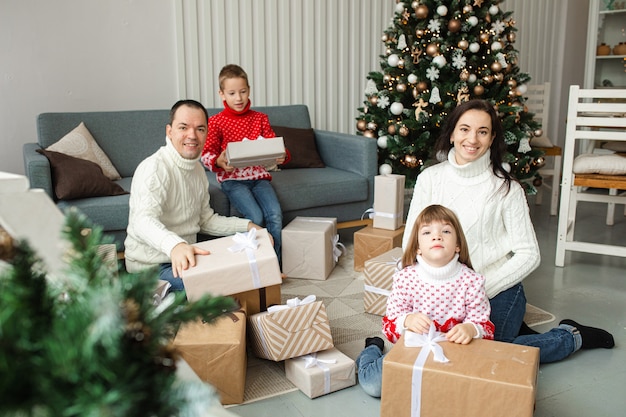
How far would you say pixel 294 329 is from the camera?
1915mm

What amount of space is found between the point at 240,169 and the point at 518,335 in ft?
5.46

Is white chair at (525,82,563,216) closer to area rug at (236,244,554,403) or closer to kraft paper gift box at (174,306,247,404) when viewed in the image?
area rug at (236,244,554,403)

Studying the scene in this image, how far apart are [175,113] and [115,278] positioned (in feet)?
6.14

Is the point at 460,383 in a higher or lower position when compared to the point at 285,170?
lower

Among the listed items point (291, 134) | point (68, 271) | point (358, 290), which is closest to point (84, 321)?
point (68, 271)

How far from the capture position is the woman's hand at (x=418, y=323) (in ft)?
5.24

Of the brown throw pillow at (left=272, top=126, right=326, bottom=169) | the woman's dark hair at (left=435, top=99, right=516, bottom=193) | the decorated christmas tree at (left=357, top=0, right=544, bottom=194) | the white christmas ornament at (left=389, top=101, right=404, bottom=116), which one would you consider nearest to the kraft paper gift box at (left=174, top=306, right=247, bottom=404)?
the woman's dark hair at (left=435, top=99, right=516, bottom=193)

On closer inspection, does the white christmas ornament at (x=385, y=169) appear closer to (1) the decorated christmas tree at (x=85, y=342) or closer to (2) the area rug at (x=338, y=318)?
(2) the area rug at (x=338, y=318)

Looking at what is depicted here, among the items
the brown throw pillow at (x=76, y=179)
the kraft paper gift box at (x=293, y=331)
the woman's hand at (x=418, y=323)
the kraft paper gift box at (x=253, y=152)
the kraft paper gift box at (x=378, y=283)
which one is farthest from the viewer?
the kraft paper gift box at (x=253, y=152)

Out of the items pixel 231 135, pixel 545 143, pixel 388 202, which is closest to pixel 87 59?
pixel 231 135

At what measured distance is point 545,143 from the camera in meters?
4.58

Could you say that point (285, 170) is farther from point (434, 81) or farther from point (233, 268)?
point (233, 268)

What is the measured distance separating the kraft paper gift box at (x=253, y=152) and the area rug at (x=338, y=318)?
63 centimetres

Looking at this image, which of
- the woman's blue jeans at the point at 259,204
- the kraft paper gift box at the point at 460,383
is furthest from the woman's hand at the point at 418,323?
the woman's blue jeans at the point at 259,204
